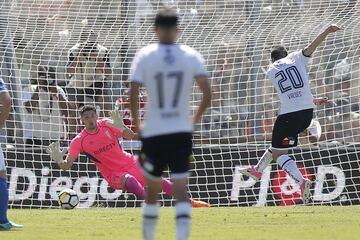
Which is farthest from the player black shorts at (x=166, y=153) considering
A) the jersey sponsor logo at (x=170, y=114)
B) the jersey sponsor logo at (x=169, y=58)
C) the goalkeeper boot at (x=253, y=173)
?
the goalkeeper boot at (x=253, y=173)

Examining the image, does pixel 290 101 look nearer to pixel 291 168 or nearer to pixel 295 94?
pixel 295 94

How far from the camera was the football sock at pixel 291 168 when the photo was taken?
13438 millimetres

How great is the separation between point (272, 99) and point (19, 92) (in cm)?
427

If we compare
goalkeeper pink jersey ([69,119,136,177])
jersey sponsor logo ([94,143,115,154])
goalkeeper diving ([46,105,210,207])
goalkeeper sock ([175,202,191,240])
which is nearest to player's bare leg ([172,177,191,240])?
goalkeeper sock ([175,202,191,240])

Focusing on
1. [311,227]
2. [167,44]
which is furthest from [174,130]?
[311,227]

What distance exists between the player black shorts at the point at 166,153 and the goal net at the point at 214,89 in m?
8.07

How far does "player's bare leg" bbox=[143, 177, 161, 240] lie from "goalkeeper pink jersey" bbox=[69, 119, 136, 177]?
618 cm

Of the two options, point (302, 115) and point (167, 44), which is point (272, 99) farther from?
point (167, 44)

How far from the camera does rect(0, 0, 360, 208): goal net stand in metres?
15.8

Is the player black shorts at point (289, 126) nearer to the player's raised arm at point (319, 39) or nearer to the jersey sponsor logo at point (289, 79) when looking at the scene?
the jersey sponsor logo at point (289, 79)

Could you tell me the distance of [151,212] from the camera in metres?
7.57

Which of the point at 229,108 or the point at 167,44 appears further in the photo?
the point at 229,108

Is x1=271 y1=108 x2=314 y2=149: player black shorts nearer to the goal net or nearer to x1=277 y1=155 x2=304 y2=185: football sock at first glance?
x1=277 y1=155 x2=304 y2=185: football sock

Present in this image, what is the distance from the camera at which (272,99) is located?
16.5 metres
